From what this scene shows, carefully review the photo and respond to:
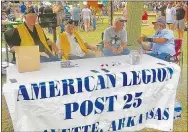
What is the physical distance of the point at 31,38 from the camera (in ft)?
12.7

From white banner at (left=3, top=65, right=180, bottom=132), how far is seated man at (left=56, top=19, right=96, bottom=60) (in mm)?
1338

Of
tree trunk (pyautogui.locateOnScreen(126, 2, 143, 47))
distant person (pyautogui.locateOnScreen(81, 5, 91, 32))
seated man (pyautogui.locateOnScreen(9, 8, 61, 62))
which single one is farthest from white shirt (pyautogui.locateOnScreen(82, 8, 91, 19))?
seated man (pyautogui.locateOnScreen(9, 8, 61, 62))

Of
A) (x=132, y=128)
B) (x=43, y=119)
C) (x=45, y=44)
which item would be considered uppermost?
(x=45, y=44)

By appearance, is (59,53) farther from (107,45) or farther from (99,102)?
(99,102)

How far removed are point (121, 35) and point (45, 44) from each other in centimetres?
113

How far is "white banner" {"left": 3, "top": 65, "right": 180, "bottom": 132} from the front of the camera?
2572 mm

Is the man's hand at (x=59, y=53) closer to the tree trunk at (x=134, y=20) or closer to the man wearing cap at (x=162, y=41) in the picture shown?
the man wearing cap at (x=162, y=41)

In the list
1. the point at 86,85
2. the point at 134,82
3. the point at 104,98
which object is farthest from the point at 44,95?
the point at 134,82

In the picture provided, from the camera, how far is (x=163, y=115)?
318 cm

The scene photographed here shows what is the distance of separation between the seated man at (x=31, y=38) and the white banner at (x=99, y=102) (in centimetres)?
126

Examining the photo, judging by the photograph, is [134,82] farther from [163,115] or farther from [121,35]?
[121,35]

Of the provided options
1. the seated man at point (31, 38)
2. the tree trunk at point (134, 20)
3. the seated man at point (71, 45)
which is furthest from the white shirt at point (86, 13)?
the seated man at point (31, 38)

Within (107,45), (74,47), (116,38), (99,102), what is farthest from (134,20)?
(99,102)

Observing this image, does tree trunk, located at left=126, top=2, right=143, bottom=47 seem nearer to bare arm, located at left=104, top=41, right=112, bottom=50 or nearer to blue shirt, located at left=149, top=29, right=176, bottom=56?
blue shirt, located at left=149, top=29, right=176, bottom=56
